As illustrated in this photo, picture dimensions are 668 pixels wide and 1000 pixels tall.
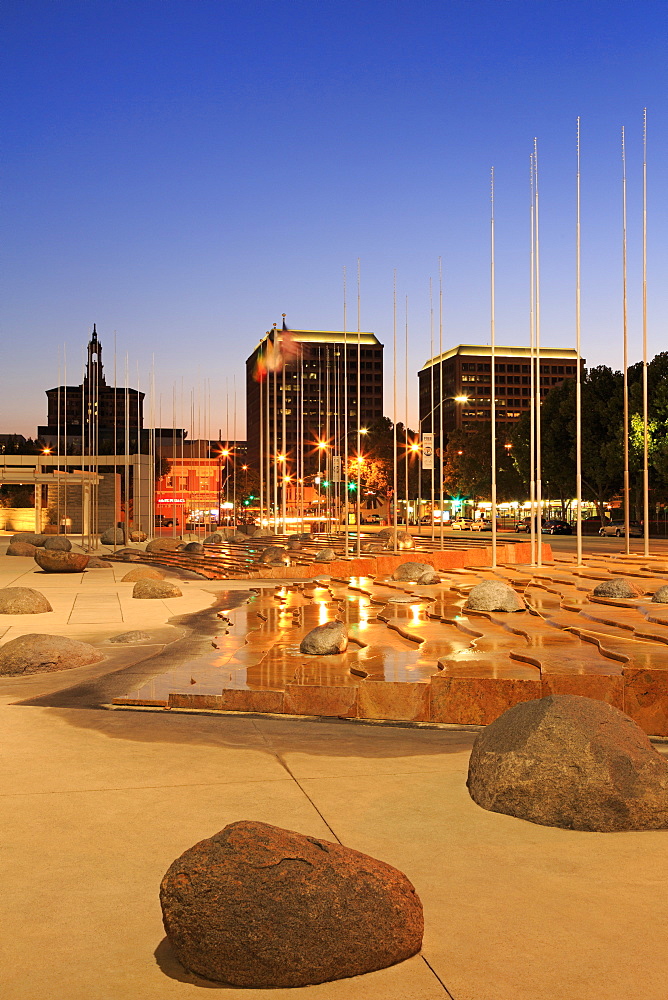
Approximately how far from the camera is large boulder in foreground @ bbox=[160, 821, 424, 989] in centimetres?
427

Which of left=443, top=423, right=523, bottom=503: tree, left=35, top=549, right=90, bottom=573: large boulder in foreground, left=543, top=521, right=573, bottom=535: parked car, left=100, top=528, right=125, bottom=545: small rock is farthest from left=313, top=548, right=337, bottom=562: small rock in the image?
left=443, top=423, right=523, bottom=503: tree

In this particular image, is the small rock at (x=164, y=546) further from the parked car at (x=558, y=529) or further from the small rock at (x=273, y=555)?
the parked car at (x=558, y=529)

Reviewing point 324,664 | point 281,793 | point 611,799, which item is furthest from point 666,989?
point 324,664

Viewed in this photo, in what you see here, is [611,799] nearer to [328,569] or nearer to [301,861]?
[301,861]

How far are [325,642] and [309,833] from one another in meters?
7.63

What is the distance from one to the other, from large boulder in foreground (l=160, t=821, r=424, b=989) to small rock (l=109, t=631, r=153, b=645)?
12.8 metres

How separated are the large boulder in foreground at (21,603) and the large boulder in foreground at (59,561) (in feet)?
35.2

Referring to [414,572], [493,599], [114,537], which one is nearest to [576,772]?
[493,599]

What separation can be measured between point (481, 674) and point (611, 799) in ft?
15.8

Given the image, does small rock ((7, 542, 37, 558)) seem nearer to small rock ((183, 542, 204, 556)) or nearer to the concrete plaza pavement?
small rock ((183, 542, 204, 556))

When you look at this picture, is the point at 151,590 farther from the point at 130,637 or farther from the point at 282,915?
the point at 282,915

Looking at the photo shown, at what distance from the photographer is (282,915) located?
4.29 m

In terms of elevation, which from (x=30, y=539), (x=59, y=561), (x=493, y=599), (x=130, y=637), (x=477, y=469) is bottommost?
(x=130, y=637)

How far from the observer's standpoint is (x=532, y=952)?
15.0 feet
